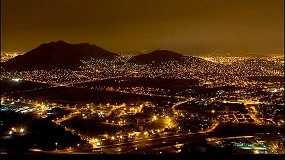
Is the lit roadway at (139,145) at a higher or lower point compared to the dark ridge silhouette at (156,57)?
lower

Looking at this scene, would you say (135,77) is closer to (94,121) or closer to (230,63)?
(230,63)

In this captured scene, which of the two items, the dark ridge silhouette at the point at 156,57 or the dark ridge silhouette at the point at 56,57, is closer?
the dark ridge silhouette at the point at 56,57

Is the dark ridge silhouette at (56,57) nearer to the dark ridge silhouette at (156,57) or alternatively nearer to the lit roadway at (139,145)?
the dark ridge silhouette at (156,57)

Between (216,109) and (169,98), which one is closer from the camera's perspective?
(216,109)

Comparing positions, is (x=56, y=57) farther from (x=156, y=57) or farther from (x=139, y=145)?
(x=139, y=145)

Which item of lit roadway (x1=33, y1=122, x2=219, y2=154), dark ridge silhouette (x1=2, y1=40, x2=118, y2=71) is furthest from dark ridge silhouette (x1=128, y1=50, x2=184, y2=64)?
lit roadway (x1=33, y1=122, x2=219, y2=154)

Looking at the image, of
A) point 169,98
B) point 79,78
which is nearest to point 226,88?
point 169,98

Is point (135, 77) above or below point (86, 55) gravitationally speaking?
below

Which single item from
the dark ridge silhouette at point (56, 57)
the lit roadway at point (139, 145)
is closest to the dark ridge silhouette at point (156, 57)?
the dark ridge silhouette at point (56, 57)
